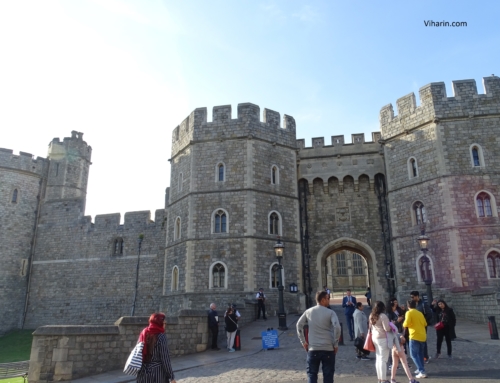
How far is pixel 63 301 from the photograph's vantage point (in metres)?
26.1

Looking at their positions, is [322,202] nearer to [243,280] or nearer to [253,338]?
[243,280]

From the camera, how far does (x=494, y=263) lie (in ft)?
55.4

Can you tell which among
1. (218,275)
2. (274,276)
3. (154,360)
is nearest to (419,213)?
(274,276)

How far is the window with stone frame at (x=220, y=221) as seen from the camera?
770 inches

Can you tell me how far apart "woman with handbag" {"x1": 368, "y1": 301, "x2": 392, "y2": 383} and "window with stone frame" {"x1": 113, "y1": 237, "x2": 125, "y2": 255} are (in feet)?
70.7

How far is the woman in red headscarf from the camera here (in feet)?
15.9

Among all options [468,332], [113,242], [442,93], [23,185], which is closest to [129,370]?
[468,332]

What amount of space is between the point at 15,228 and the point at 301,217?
18261mm

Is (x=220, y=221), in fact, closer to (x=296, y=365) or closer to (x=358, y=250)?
(x=358, y=250)

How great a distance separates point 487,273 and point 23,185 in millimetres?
26817

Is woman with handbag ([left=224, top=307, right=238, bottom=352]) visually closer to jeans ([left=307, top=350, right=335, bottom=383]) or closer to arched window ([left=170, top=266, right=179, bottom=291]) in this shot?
jeans ([left=307, top=350, right=335, bottom=383])

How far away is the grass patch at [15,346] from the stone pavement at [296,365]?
12.9 m

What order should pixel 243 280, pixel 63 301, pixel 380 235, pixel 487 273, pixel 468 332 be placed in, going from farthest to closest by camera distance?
pixel 63 301 → pixel 380 235 → pixel 243 280 → pixel 487 273 → pixel 468 332

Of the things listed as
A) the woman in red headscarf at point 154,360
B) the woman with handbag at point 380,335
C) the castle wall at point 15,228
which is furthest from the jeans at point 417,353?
the castle wall at point 15,228
